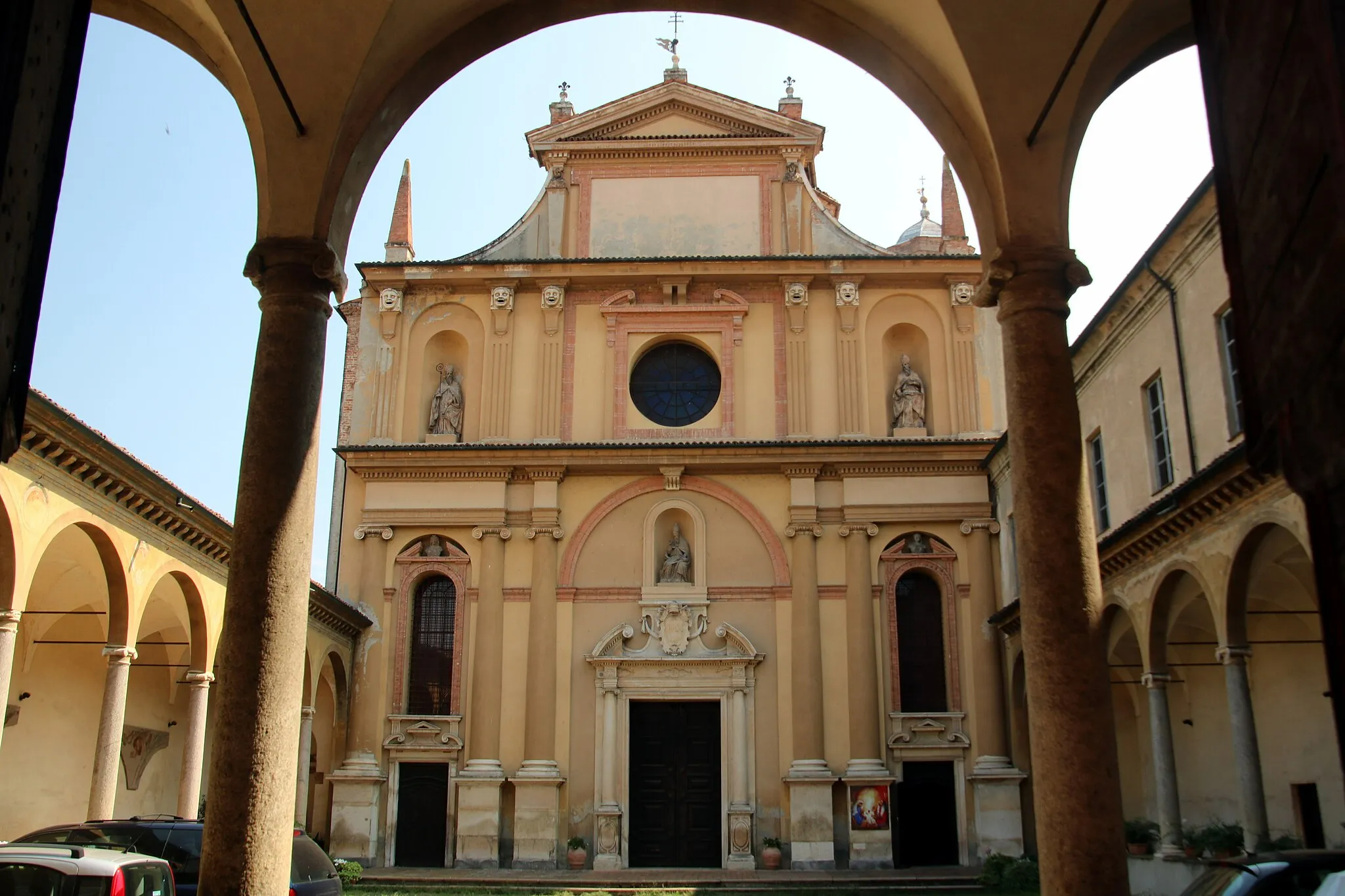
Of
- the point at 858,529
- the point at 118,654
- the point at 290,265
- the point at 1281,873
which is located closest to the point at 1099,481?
the point at 858,529

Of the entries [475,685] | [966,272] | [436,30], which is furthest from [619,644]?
[436,30]

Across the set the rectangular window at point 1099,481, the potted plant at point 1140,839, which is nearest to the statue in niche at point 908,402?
the rectangular window at point 1099,481

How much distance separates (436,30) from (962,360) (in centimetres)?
1863

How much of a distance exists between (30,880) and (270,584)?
362 centimetres

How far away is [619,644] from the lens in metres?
24.0

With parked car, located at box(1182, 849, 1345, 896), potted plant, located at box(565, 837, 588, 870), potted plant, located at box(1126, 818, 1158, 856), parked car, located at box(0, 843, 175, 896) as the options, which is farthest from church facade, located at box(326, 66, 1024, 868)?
parked car, located at box(1182, 849, 1345, 896)

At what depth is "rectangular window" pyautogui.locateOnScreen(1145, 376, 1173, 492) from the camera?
17.8m

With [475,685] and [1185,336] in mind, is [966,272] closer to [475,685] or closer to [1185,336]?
[1185,336]

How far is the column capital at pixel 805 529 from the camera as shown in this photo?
2438 centimetres

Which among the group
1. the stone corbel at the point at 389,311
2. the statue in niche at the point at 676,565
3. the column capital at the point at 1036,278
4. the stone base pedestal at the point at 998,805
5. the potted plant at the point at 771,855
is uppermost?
the stone corbel at the point at 389,311

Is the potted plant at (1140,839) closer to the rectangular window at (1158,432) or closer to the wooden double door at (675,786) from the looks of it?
the rectangular window at (1158,432)

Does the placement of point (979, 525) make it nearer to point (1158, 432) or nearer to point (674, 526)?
point (674, 526)

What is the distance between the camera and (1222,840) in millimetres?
15977

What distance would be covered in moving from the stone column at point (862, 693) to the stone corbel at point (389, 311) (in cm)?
989
